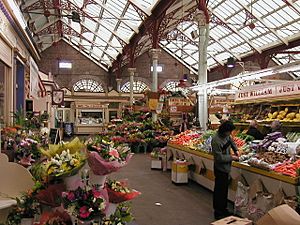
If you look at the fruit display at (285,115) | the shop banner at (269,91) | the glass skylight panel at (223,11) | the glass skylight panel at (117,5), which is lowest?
the fruit display at (285,115)

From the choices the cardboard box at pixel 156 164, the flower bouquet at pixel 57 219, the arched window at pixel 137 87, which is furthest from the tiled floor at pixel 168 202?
the arched window at pixel 137 87

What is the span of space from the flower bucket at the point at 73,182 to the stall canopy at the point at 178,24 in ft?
37.8

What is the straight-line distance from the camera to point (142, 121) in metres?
15.7

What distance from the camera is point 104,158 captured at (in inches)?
91.0

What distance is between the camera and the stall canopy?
1675cm

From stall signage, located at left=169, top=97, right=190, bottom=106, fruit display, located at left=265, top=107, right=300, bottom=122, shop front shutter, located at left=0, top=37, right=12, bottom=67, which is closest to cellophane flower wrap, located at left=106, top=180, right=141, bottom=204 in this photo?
shop front shutter, located at left=0, top=37, right=12, bottom=67

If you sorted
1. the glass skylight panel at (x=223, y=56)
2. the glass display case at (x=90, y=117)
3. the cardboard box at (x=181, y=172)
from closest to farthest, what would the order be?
1. the cardboard box at (x=181, y=172)
2. the glass skylight panel at (x=223, y=56)
3. the glass display case at (x=90, y=117)

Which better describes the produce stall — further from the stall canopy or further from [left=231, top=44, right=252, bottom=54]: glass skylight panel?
[left=231, top=44, right=252, bottom=54]: glass skylight panel

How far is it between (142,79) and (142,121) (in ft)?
46.7

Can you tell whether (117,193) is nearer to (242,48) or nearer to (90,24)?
(90,24)

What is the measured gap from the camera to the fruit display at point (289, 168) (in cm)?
426

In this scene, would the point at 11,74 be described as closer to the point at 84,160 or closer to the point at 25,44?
the point at 25,44

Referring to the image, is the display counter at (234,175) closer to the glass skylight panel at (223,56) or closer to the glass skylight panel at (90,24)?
the glass skylight panel at (90,24)

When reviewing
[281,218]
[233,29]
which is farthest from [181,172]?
[233,29]
